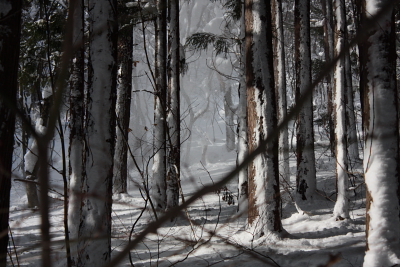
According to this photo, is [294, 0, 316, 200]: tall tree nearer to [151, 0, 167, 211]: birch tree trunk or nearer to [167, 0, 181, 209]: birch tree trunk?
[167, 0, 181, 209]: birch tree trunk

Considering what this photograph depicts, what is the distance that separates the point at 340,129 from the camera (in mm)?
6258

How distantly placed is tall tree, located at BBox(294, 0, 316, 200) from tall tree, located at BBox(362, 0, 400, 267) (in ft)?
17.4

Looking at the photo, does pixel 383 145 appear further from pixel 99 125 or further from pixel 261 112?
pixel 99 125

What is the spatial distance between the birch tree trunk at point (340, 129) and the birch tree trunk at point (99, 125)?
4.00 meters

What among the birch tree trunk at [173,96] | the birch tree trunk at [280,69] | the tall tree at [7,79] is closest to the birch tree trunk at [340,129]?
the birch tree trunk at [173,96]

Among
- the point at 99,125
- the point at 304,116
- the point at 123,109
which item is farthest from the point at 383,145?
the point at 123,109

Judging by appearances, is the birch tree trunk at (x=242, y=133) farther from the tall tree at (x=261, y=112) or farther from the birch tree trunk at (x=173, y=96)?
the tall tree at (x=261, y=112)

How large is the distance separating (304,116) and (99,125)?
6.42m

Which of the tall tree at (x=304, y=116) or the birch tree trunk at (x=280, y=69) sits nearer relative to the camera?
the tall tree at (x=304, y=116)

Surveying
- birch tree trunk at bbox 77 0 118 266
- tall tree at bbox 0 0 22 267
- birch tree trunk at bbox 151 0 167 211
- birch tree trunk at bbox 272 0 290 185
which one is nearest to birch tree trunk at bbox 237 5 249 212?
birch tree trunk at bbox 151 0 167 211

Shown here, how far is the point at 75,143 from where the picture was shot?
241 inches

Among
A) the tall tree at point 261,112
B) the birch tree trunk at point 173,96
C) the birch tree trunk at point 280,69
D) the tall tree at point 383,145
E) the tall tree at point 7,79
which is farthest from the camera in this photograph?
the birch tree trunk at point 280,69

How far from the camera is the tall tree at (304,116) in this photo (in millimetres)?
8562

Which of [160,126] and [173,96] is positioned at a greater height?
[173,96]
